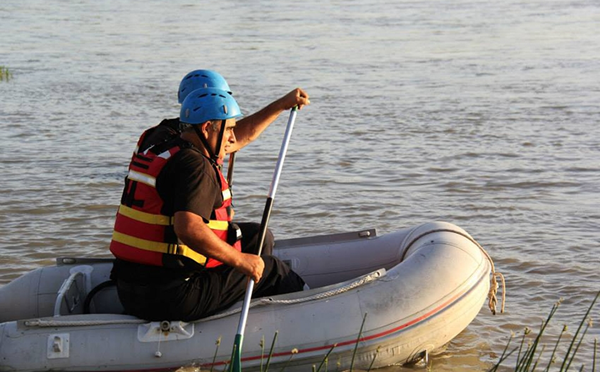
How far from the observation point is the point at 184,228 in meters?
4.01

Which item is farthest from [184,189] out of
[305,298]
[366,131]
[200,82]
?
[366,131]

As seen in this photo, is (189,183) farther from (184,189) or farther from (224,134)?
(224,134)

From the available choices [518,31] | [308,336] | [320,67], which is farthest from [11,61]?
[308,336]

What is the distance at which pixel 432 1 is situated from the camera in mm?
22297

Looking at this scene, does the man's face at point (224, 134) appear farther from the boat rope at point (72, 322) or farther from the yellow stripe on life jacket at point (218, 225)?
the boat rope at point (72, 322)

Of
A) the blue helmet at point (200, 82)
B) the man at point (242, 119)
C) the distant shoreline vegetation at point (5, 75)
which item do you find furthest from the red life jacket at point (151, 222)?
the distant shoreline vegetation at point (5, 75)

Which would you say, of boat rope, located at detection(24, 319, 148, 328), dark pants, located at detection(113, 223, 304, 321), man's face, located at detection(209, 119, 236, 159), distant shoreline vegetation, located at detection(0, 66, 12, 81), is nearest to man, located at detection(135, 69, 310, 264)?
man's face, located at detection(209, 119, 236, 159)

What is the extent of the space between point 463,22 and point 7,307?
1501 centimetres

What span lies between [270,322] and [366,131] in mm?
5833

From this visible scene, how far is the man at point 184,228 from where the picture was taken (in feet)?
13.4

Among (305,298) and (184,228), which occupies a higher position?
(184,228)

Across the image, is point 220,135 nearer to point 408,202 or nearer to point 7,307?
point 7,307

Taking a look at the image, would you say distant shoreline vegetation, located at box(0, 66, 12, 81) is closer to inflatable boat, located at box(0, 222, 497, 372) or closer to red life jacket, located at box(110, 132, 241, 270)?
inflatable boat, located at box(0, 222, 497, 372)

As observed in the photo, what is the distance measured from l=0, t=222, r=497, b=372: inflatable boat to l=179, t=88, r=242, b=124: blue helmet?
83 centimetres
